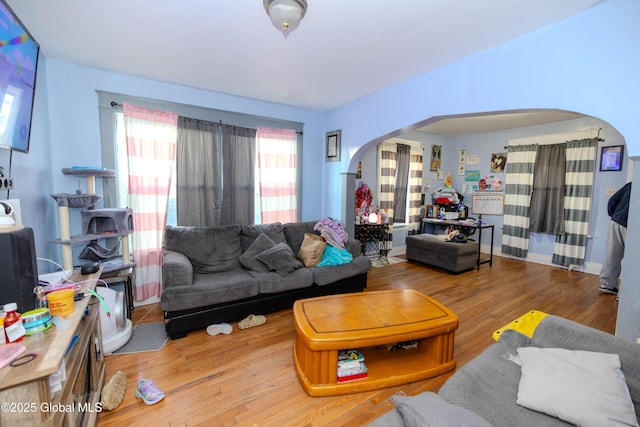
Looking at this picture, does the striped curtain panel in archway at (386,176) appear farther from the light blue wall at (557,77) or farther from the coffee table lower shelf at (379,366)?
the coffee table lower shelf at (379,366)

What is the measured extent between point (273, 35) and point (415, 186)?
168 inches

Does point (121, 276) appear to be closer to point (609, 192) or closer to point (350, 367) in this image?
point (350, 367)

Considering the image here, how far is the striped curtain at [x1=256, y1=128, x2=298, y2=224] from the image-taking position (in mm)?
3764

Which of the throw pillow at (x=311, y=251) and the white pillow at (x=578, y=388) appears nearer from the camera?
the white pillow at (x=578, y=388)

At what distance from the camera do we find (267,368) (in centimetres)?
206

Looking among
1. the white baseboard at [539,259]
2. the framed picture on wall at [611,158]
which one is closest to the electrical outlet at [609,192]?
the framed picture on wall at [611,158]

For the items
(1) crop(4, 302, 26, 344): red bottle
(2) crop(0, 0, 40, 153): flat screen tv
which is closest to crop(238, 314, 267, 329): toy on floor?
(1) crop(4, 302, 26, 344): red bottle

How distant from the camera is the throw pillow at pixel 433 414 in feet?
2.99

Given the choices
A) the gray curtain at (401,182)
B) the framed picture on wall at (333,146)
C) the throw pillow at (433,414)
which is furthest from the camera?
the gray curtain at (401,182)

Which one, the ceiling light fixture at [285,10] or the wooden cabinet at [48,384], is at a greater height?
the ceiling light fixture at [285,10]

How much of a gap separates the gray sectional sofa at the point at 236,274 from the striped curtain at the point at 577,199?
3.76 metres

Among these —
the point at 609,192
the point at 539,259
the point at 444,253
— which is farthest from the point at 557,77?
the point at 539,259

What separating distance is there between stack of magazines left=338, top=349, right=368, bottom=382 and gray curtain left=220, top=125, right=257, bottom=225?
7.59 feet

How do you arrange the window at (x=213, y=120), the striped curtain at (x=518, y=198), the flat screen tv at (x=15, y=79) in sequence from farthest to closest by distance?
the striped curtain at (x=518, y=198)
the window at (x=213, y=120)
the flat screen tv at (x=15, y=79)
